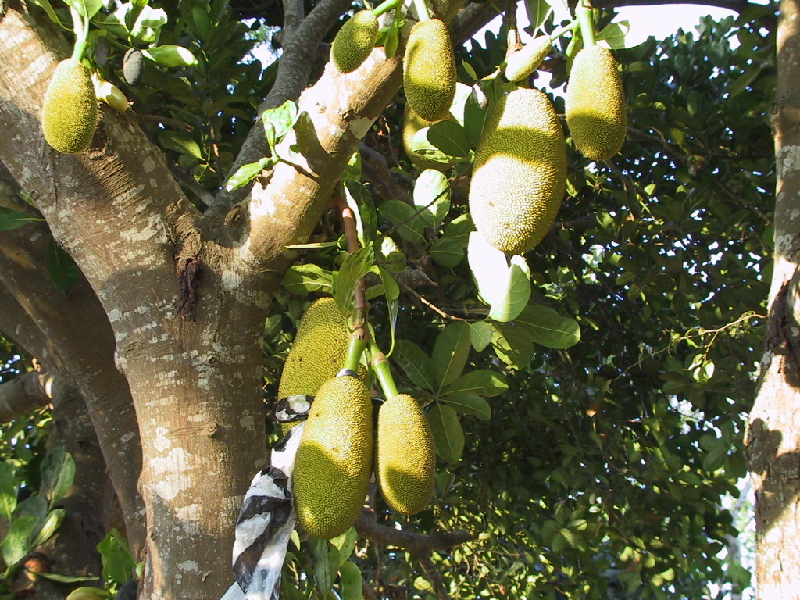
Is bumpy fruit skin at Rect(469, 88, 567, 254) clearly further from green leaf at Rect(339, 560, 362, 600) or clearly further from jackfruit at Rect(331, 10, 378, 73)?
green leaf at Rect(339, 560, 362, 600)

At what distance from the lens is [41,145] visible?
921mm

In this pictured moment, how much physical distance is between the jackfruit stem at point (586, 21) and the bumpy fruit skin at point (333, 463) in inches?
17.1

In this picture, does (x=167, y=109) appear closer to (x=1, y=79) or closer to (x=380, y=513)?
(x=1, y=79)

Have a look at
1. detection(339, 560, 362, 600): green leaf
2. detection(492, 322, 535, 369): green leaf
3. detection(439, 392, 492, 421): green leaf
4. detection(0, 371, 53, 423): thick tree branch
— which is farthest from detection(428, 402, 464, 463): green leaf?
detection(0, 371, 53, 423): thick tree branch

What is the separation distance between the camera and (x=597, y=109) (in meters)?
0.66

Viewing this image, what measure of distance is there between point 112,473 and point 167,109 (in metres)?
1.01

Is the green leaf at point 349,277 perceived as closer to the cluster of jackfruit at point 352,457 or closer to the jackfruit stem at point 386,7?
the cluster of jackfruit at point 352,457

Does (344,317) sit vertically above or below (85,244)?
below

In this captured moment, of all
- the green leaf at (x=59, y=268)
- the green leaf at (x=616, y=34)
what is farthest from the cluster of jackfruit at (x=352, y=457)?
the green leaf at (x=59, y=268)

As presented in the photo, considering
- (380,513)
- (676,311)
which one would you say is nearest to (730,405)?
(676,311)

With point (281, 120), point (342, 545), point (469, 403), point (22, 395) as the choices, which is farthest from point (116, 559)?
point (22, 395)

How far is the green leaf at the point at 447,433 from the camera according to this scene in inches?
39.1

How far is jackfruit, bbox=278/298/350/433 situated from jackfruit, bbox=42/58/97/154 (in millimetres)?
360

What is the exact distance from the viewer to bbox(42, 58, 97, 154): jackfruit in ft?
2.63
